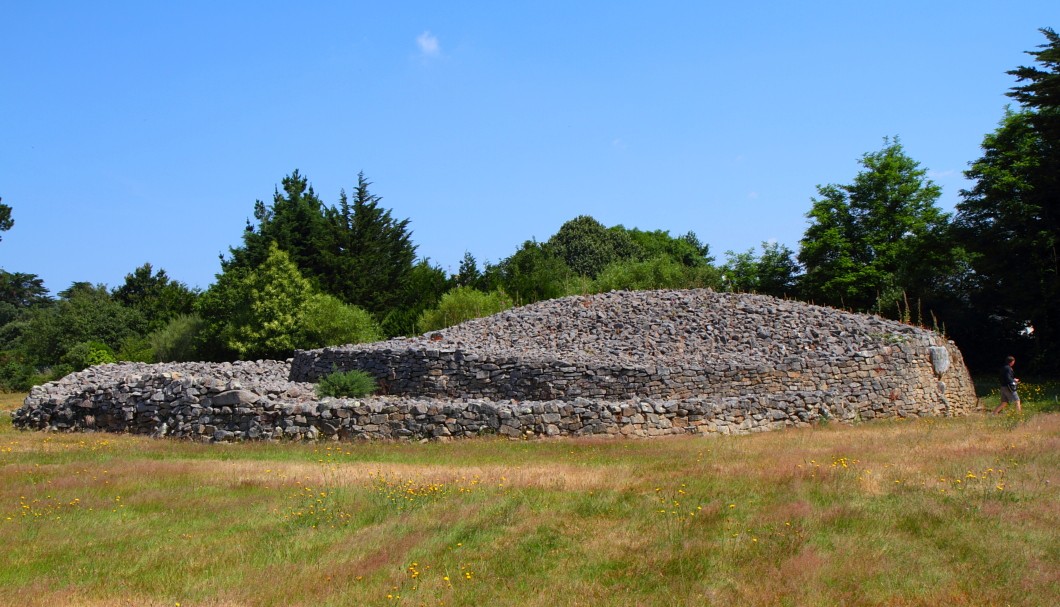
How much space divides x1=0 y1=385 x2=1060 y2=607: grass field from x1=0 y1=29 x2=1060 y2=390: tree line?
1650 centimetres

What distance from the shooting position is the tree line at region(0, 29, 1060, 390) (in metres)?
27.3

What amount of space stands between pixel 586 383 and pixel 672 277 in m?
18.2

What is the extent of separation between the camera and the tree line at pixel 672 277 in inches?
1076

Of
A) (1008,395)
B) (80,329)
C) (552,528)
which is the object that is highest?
(80,329)

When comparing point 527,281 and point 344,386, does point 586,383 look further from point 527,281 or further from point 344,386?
point 527,281

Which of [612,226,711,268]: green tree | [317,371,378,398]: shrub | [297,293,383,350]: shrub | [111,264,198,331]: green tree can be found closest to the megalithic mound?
[317,371,378,398]: shrub

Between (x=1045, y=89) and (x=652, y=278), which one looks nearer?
(x=1045, y=89)

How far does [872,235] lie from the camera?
3934cm

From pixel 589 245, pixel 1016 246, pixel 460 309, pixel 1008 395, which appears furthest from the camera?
pixel 589 245

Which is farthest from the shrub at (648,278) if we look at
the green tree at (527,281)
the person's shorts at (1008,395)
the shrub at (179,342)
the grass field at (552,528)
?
the grass field at (552,528)

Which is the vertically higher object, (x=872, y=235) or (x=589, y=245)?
(x=589, y=245)

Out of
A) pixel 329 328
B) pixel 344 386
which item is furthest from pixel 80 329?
pixel 344 386

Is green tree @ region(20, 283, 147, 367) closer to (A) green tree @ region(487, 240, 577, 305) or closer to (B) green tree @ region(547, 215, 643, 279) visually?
(A) green tree @ region(487, 240, 577, 305)

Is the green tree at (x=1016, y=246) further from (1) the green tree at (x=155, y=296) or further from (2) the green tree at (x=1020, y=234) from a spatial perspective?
(1) the green tree at (x=155, y=296)
